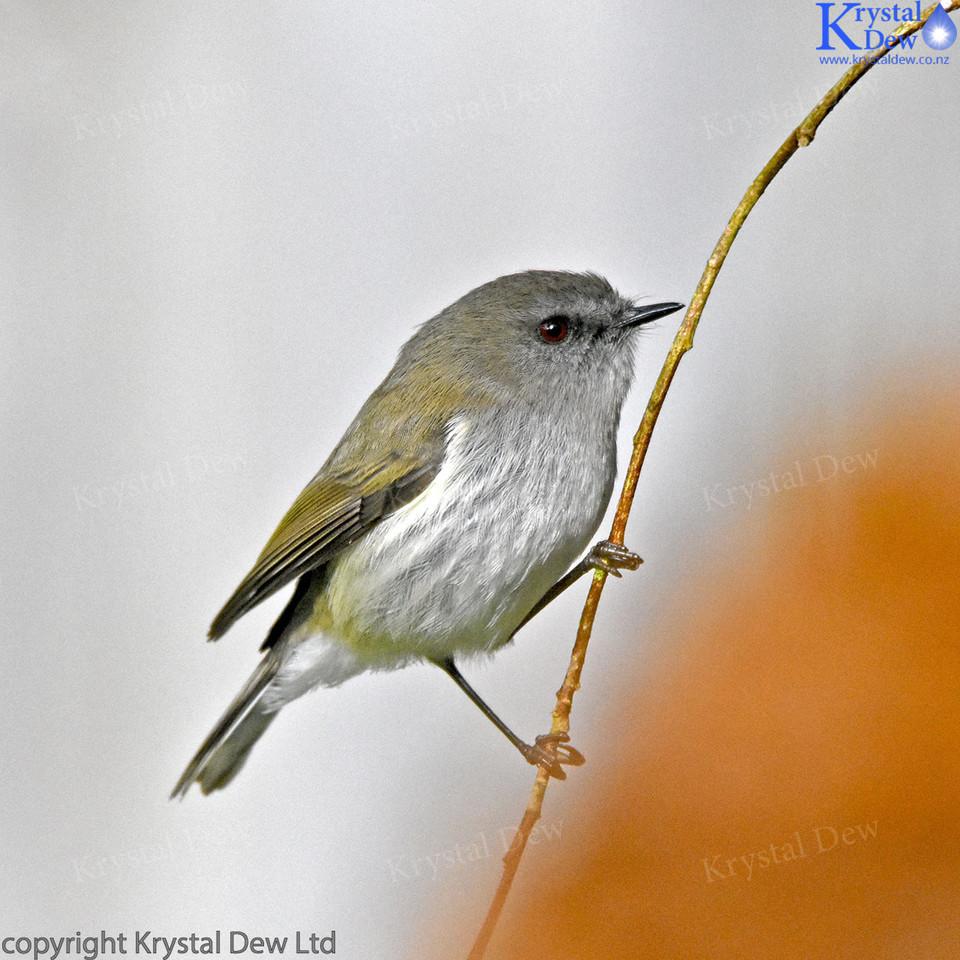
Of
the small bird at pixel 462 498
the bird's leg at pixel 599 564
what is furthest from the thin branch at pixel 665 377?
the small bird at pixel 462 498

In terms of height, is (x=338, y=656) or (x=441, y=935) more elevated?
(x=338, y=656)

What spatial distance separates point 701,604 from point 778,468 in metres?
0.41

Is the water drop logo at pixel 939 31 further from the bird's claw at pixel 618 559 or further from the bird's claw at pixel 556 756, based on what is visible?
the bird's claw at pixel 556 756

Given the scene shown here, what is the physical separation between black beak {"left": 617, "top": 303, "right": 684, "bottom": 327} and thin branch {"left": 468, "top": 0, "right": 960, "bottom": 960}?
377mm

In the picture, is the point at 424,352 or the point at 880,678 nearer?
the point at 880,678

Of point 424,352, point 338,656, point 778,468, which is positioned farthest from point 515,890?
point 778,468

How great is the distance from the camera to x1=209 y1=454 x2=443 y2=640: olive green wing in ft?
3.78

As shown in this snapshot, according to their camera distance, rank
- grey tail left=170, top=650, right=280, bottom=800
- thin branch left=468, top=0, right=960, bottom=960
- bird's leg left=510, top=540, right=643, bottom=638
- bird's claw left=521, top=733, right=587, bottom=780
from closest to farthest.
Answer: thin branch left=468, top=0, right=960, bottom=960 < bird's leg left=510, top=540, right=643, bottom=638 < bird's claw left=521, top=733, right=587, bottom=780 < grey tail left=170, top=650, right=280, bottom=800

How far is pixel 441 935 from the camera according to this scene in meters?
1.29

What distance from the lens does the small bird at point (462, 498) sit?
106 cm

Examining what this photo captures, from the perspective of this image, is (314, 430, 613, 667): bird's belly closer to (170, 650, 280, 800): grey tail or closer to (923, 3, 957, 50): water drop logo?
(170, 650, 280, 800): grey tail

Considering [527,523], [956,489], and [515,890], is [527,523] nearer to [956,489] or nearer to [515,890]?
[515,890]

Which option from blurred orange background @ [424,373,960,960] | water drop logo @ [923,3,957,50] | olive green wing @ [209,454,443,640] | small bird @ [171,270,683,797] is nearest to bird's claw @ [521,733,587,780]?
small bird @ [171,270,683,797]

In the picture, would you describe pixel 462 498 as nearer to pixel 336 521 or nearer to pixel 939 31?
pixel 336 521
